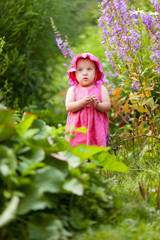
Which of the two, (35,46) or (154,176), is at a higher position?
(35,46)

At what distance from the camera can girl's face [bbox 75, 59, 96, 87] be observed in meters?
3.26

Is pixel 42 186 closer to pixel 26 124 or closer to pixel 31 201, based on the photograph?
pixel 31 201

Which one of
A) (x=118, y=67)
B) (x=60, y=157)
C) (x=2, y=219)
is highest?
(x=118, y=67)

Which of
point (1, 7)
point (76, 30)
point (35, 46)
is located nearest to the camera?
point (1, 7)

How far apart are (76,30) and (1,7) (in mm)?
2154

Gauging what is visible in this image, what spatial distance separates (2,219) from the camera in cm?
157

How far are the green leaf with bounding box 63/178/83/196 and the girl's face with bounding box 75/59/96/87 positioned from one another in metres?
1.52

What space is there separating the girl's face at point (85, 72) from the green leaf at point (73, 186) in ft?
5.00

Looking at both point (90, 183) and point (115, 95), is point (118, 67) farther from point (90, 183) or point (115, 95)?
point (90, 183)

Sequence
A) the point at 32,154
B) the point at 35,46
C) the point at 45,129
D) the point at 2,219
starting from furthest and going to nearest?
the point at 35,46 < the point at 45,129 < the point at 32,154 < the point at 2,219

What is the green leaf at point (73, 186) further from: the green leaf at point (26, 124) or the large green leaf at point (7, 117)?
the large green leaf at point (7, 117)

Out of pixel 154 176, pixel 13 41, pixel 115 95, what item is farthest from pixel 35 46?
pixel 154 176

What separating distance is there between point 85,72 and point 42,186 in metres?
1.69

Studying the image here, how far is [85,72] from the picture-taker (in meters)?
3.26
